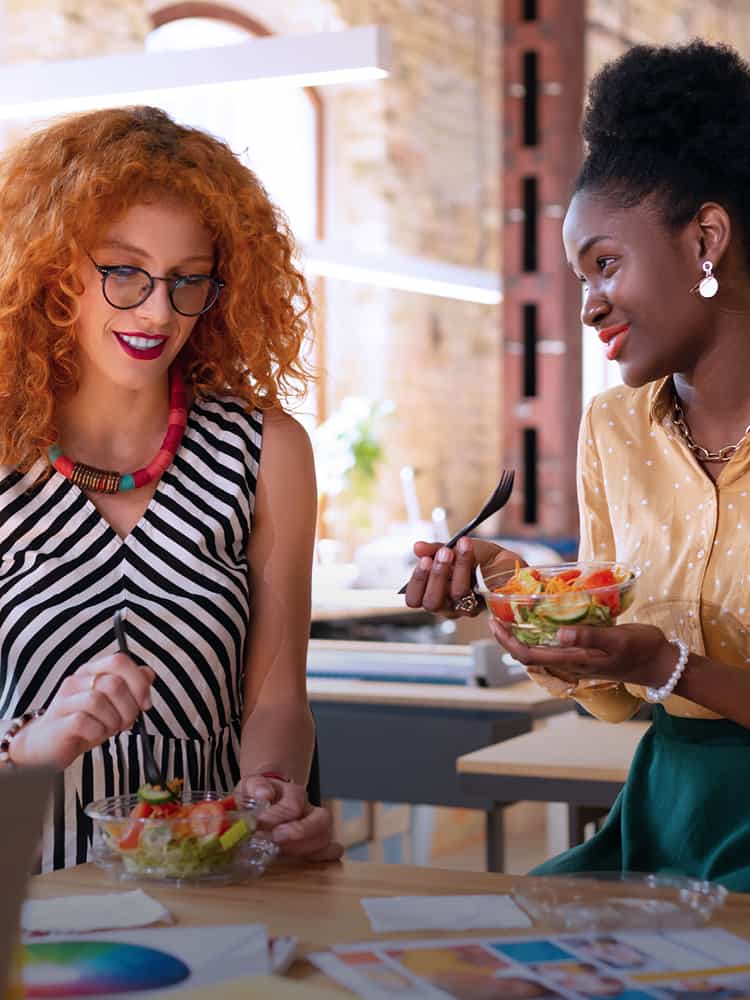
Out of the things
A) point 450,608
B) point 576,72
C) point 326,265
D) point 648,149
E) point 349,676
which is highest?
point 576,72

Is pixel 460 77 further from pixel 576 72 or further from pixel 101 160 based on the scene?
pixel 101 160

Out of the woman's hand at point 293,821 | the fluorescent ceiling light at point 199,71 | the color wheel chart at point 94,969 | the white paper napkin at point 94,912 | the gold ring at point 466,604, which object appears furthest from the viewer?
the fluorescent ceiling light at point 199,71

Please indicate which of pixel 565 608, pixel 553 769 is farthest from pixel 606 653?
pixel 553 769

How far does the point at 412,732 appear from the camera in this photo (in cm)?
335

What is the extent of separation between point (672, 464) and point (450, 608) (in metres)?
0.37

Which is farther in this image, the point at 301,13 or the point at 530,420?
the point at 530,420

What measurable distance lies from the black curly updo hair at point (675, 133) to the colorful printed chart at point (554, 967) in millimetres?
957

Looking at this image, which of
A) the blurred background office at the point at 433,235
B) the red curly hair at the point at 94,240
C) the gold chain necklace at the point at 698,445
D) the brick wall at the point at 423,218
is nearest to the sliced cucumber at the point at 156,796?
the red curly hair at the point at 94,240

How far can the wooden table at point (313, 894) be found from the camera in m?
1.27

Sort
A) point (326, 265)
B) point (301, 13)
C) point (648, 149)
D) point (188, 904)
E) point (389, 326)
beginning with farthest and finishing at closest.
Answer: point (389, 326) → point (301, 13) → point (326, 265) → point (648, 149) → point (188, 904)

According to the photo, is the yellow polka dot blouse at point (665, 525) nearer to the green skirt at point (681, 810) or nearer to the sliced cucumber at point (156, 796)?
the green skirt at point (681, 810)

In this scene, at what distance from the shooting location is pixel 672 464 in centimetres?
194

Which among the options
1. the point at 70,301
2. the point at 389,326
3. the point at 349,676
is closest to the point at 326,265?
the point at 349,676

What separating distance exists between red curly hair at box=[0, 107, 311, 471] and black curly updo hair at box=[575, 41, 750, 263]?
52 centimetres
